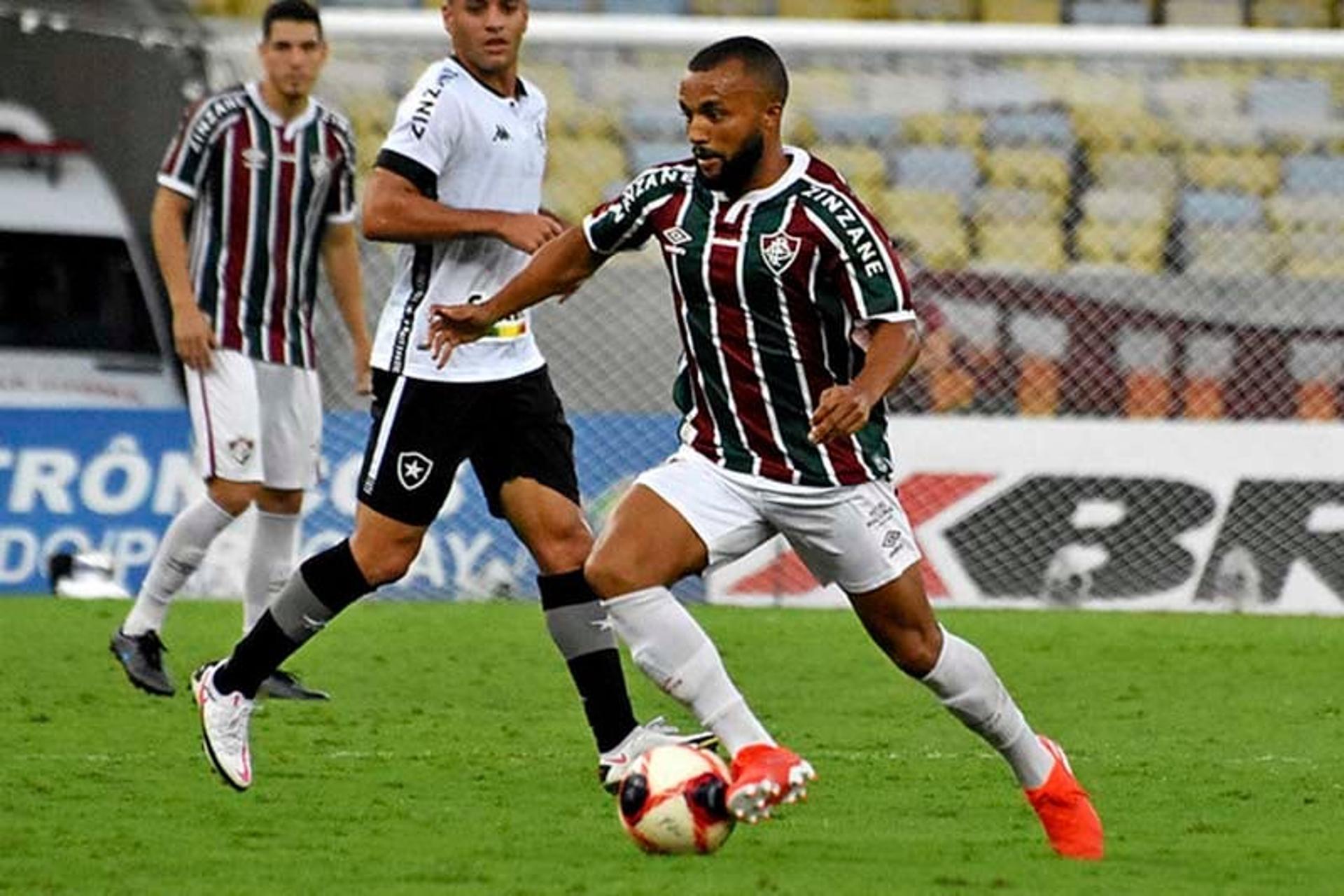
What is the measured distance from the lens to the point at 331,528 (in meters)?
13.9

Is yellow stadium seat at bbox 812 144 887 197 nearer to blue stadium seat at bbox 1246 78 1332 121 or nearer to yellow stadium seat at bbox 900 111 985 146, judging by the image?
yellow stadium seat at bbox 900 111 985 146

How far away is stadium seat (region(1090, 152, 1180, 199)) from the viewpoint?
14938 millimetres

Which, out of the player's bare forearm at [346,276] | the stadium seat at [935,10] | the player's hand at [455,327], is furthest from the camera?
the stadium seat at [935,10]

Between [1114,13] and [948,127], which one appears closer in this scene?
[948,127]

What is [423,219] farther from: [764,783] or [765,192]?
[764,783]

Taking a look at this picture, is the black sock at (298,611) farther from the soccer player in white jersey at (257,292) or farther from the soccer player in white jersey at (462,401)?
the soccer player in white jersey at (257,292)

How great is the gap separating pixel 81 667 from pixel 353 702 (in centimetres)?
137

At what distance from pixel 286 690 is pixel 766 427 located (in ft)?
11.8

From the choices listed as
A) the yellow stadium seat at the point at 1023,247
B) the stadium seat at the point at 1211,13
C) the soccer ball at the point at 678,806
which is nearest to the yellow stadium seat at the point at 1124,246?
the yellow stadium seat at the point at 1023,247

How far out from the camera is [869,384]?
6.09m

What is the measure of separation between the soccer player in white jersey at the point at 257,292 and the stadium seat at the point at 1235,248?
6.09 m

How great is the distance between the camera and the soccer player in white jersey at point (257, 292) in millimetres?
9664

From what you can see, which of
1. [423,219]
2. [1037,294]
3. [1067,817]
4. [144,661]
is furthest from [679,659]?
[1037,294]

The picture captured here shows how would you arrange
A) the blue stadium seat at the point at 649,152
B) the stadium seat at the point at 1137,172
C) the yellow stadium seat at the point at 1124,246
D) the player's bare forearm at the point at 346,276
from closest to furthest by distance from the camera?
the player's bare forearm at the point at 346,276
the yellow stadium seat at the point at 1124,246
the stadium seat at the point at 1137,172
the blue stadium seat at the point at 649,152
